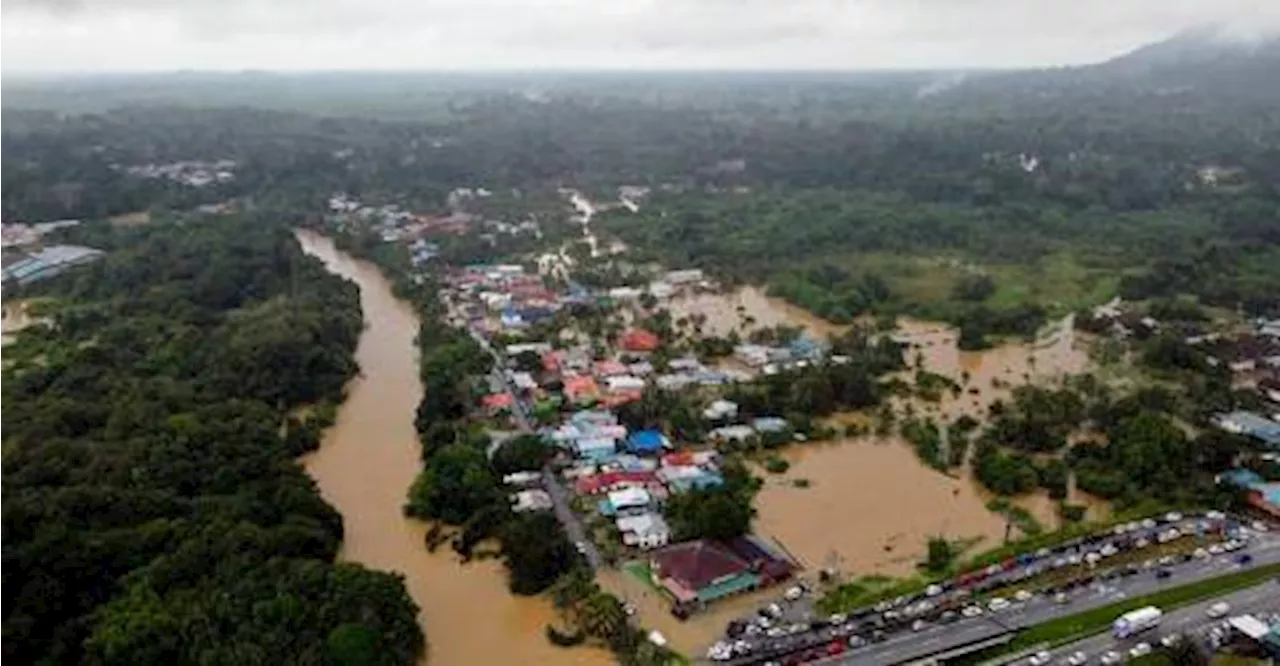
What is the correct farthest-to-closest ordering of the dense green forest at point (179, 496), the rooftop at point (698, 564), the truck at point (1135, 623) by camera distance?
the rooftop at point (698, 564)
the truck at point (1135, 623)
the dense green forest at point (179, 496)

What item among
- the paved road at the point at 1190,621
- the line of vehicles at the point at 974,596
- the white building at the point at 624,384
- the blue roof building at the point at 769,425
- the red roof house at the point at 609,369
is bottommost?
the red roof house at the point at 609,369

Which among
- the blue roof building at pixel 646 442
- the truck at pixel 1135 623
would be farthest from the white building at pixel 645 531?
the truck at pixel 1135 623

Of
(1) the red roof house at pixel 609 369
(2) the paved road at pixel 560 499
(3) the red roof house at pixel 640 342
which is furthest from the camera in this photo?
(3) the red roof house at pixel 640 342

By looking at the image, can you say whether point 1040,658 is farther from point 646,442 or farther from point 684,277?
point 684,277

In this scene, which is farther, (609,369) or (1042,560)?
(609,369)

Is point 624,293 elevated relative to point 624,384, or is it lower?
lower

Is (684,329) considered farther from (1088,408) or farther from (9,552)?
(9,552)

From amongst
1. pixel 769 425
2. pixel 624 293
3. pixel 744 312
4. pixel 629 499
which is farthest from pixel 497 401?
pixel 744 312

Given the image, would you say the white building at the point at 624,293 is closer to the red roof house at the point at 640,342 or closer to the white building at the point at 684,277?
the white building at the point at 684,277
